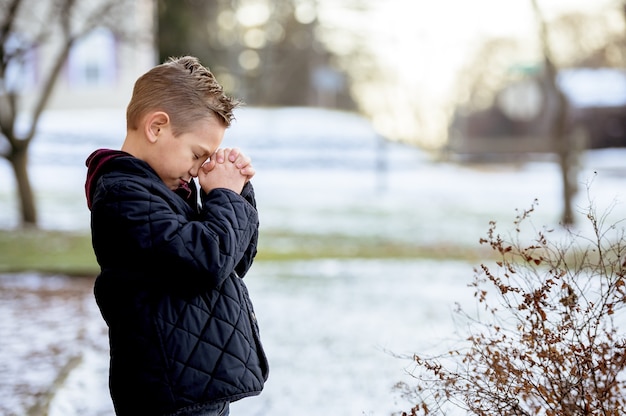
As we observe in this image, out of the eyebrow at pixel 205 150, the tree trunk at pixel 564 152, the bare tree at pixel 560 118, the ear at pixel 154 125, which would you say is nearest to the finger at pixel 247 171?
the eyebrow at pixel 205 150

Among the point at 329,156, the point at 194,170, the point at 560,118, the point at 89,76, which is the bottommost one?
the point at 329,156

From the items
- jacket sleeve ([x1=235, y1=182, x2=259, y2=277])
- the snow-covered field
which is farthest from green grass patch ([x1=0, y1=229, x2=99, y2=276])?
jacket sleeve ([x1=235, y1=182, x2=259, y2=277])

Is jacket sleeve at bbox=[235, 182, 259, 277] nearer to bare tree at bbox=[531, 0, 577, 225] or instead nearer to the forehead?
the forehead

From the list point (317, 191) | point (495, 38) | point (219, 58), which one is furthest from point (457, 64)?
point (317, 191)

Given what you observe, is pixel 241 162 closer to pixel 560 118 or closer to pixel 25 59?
pixel 25 59

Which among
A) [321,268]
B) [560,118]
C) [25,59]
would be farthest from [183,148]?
[560,118]

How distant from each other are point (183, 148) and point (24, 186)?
12.4 m

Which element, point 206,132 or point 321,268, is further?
point 321,268

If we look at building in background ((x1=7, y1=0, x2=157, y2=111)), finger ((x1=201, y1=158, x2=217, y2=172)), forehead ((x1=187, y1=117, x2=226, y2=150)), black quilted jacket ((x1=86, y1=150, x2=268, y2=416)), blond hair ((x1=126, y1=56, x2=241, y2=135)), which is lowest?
building in background ((x1=7, y1=0, x2=157, y2=111))

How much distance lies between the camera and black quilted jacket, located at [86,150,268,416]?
231 cm

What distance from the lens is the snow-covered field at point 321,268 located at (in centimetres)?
549

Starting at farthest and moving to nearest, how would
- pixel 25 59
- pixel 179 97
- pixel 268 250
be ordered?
1. pixel 25 59
2. pixel 268 250
3. pixel 179 97

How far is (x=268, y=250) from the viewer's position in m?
12.5

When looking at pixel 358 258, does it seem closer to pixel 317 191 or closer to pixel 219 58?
pixel 317 191
